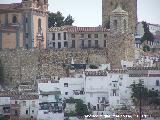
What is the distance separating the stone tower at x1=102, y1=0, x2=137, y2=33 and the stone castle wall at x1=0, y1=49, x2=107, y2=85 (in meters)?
3.26

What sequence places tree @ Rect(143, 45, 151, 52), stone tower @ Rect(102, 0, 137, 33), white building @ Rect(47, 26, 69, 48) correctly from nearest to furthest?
1. white building @ Rect(47, 26, 69, 48)
2. tree @ Rect(143, 45, 151, 52)
3. stone tower @ Rect(102, 0, 137, 33)

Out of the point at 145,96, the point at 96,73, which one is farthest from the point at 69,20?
the point at 145,96

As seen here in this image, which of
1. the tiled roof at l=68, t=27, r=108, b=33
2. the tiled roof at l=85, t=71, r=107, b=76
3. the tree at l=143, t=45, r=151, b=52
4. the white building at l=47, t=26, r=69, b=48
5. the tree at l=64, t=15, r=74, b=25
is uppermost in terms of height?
the tree at l=64, t=15, r=74, b=25

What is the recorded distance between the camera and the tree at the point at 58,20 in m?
20.7

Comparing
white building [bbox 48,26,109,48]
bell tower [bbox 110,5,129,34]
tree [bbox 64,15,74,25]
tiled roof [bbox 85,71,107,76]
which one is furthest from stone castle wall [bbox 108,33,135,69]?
tree [bbox 64,15,74,25]

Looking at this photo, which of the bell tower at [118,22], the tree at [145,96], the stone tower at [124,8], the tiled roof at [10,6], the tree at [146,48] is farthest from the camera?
the stone tower at [124,8]

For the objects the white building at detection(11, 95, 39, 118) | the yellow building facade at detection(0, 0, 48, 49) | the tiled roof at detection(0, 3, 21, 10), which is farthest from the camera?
the tiled roof at detection(0, 3, 21, 10)

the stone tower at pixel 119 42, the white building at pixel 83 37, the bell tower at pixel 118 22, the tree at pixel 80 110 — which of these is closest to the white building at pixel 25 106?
the tree at pixel 80 110

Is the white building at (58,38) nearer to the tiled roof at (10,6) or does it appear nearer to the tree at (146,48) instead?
the tiled roof at (10,6)

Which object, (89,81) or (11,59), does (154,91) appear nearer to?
(89,81)

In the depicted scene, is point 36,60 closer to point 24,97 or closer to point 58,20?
point 24,97

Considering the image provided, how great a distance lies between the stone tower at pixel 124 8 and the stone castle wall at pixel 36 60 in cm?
326

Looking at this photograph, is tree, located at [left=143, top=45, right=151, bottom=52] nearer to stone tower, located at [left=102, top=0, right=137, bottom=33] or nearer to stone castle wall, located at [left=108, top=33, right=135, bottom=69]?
stone tower, located at [left=102, top=0, right=137, bottom=33]

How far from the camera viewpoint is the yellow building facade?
16.9 m
